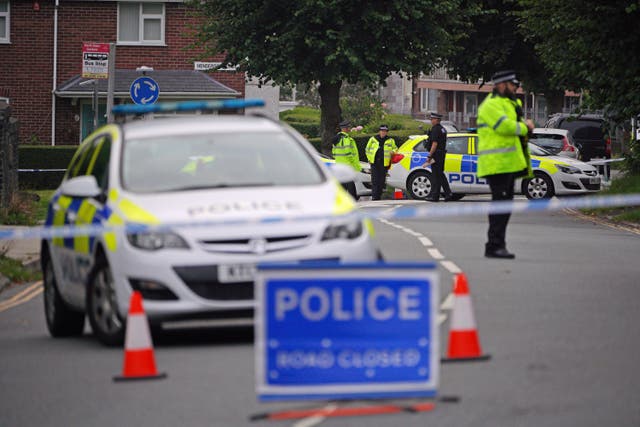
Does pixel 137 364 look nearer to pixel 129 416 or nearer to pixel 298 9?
pixel 129 416

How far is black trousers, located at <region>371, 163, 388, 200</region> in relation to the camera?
33906mm

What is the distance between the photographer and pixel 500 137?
16.2m

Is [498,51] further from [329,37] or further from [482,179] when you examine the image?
[482,179]

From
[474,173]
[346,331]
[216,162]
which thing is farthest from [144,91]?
[346,331]

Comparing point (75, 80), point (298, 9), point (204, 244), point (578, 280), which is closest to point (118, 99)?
point (75, 80)

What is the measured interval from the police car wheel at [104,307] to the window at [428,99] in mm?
109781

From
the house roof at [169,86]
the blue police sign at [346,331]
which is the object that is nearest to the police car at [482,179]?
the house roof at [169,86]

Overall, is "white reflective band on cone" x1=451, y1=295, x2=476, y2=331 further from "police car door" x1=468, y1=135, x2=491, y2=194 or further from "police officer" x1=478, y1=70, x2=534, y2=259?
"police car door" x1=468, y1=135, x2=491, y2=194

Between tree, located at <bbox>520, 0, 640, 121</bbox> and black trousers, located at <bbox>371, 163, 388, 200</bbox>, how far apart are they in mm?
6108

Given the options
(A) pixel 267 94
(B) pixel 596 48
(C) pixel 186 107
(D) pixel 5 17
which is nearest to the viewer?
(C) pixel 186 107

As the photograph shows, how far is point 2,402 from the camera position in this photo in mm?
8852

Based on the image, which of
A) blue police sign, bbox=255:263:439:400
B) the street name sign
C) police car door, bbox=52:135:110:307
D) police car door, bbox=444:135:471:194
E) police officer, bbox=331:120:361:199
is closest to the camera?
blue police sign, bbox=255:263:439:400

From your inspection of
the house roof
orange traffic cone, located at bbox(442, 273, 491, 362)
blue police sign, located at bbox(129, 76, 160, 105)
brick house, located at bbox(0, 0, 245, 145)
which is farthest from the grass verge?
brick house, located at bbox(0, 0, 245, 145)

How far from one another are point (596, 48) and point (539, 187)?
6228 millimetres
